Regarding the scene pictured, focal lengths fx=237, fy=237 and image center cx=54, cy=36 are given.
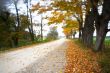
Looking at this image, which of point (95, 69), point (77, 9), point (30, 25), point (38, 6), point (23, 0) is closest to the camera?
point (95, 69)

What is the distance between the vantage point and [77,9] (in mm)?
21312

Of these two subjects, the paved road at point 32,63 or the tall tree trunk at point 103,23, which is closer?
the paved road at point 32,63

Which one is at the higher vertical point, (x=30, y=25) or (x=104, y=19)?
(x=104, y=19)

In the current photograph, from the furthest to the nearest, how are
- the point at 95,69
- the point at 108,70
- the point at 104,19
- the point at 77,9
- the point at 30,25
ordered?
the point at 30,25
the point at 77,9
the point at 104,19
the point at 95,69
the point at 108,70

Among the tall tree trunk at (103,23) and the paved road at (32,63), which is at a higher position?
the tall tree trunk at (103,23)

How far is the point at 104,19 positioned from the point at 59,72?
756 centimetres

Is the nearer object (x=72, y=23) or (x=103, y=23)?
(x=103, y=23)

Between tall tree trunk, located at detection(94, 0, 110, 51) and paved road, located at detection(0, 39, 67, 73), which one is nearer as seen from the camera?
paved road, located at detection(0, 39, 67, 73)

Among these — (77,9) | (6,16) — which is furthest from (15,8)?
(77,9)

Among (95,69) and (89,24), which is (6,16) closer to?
(89,24)

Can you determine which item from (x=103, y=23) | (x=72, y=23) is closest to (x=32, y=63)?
(x=103, y=23)

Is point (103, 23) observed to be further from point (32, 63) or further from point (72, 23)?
point (72, 23)

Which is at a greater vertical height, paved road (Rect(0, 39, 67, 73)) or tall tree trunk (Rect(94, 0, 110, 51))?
tall tree trunk (Rect(94, 0, 110, 51))

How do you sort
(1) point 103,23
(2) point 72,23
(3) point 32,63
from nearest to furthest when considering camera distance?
(3) point 32,63 < (1) point 103,23 < (2) point 72,23
